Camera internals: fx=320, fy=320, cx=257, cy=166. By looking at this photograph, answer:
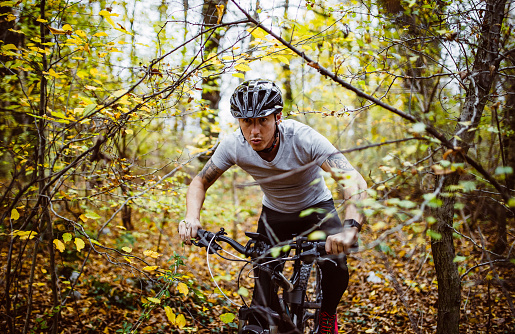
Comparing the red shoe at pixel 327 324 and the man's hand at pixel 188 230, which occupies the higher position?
the man's hand at pixel 188 230

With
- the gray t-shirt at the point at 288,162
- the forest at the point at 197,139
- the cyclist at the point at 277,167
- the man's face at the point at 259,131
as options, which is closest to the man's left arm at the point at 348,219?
the forest at the point at 197,139

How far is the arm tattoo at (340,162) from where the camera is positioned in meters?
2.59

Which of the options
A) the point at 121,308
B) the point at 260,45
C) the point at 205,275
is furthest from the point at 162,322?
the point at 260,45

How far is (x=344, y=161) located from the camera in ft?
8.61

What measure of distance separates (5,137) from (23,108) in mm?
494

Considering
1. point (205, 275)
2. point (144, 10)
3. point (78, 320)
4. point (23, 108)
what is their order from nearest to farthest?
point (23, 108)
point (78, 320)
point (144, 10)
point (205, 275)

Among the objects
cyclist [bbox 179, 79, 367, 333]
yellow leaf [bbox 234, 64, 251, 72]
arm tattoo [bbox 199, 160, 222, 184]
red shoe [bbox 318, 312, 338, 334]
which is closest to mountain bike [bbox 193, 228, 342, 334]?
cyclist [bbox 179, 79, 367, 333]

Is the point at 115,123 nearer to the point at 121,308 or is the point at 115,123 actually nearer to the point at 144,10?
the point at 121,308

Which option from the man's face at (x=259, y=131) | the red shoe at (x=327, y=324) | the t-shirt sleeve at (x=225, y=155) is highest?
the man's face at (x=259, y=131)

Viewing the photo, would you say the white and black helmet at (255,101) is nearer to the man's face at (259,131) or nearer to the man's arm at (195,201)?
the man's face at (259,131)

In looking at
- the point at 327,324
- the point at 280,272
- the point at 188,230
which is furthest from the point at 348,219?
the point at 327,324

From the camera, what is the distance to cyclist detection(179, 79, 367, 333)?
2.89 metres

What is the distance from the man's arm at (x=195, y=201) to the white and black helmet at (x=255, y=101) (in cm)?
68

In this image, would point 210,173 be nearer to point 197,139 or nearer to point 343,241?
point 343,241
